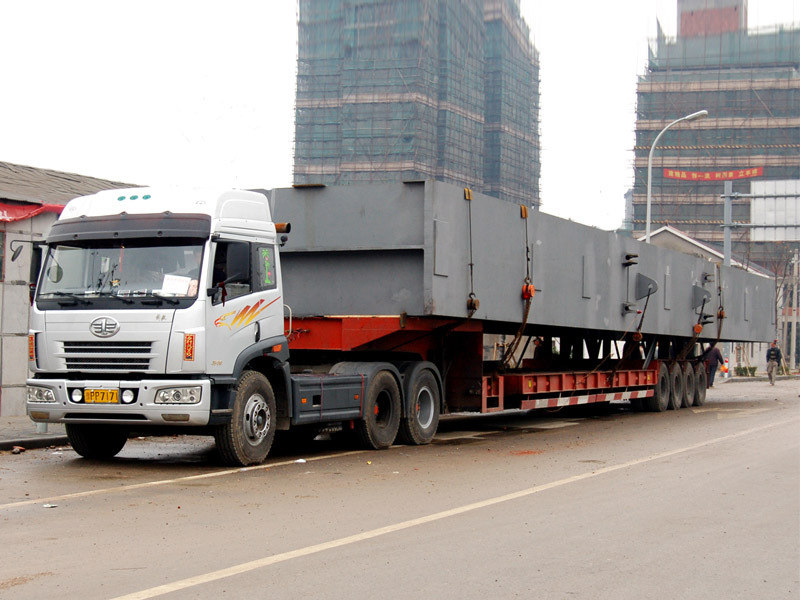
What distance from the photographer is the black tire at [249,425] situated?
11.0m

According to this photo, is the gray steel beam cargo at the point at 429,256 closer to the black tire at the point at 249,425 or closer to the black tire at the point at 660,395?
the black tire at the point at 249,425

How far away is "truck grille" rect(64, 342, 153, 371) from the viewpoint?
34.9 ft

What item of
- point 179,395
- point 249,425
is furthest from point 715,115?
point 179,395

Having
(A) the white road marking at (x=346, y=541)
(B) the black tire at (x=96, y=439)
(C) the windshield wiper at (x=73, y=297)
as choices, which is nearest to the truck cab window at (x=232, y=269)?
(C) the windshield wiper at (x=73, y=297)

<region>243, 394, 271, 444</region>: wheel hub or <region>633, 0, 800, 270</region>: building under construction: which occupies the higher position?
<region>633, 0, 800, 270</region>: building under construction

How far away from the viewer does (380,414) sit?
13695mm

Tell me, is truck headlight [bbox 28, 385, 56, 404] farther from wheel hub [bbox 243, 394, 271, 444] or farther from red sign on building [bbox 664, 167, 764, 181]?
red sign on building [bbox 664, 167, 764, 181]

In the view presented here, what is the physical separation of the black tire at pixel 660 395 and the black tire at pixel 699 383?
2.35m

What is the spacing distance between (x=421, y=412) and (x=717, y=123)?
320 ft

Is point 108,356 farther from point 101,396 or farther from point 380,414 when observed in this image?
point 380,414

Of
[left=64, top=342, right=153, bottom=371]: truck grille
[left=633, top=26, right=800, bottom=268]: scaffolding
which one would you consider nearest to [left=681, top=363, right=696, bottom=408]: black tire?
[left=64, top=342, right=153, bottom=371]: truck grille

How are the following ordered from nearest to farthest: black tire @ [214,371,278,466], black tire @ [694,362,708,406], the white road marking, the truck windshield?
the white road marking, the truck windshield, black tire @ [214,371,278,466], black tire @ [694,362,708,406]

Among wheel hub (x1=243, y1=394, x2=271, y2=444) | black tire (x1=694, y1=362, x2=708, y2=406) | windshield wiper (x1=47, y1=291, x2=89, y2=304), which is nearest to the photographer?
windshield wiper (x1=47, y1=291, x2=89, y2=304)

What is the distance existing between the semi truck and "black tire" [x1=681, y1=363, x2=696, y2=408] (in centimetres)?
566
